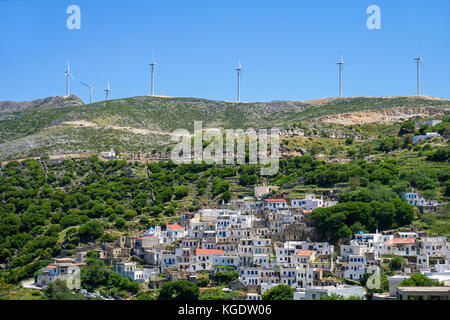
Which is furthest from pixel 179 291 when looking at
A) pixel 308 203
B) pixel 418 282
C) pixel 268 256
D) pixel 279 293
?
pixel 308 203

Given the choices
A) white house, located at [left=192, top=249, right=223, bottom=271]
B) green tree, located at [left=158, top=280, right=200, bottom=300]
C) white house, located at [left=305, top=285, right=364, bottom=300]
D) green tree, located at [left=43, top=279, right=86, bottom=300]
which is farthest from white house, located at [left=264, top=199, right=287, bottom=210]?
green tree, located at [left=43, top=279, right=86, bottom=300]

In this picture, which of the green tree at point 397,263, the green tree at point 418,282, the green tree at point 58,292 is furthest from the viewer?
the green tree at point 397,263

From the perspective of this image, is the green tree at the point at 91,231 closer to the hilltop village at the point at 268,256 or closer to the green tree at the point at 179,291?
the hilltop village at the point at 268,256

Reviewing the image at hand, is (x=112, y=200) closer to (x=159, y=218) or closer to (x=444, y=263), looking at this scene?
(x=159, y=218)

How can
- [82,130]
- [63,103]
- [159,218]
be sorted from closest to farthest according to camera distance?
[159,218], [82,130], [63,103]

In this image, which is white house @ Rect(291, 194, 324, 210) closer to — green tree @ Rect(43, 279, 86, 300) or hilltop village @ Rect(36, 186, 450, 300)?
hilltop village @ Rect(36, 186, 450, 300)

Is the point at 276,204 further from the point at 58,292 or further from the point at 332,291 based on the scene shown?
the point at 58,292

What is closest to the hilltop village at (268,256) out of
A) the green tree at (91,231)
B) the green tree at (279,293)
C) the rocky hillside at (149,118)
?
the green tree at (279,293)

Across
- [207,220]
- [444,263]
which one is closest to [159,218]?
[207,220]
